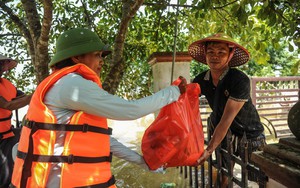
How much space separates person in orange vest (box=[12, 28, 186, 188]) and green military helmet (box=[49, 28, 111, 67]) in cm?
13

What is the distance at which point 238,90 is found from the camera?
237 centimetres

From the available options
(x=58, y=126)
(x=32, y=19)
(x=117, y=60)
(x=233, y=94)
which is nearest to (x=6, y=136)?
(x=32, y=19)

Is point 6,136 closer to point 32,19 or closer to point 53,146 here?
point 32,19

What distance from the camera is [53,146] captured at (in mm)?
1545

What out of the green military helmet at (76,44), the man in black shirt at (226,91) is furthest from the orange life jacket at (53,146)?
the man in black shirt at (226,91)

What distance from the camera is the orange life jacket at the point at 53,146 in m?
1.54

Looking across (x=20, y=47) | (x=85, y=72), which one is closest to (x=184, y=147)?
(x=85, y=72)

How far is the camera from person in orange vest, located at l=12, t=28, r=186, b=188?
1521 mm

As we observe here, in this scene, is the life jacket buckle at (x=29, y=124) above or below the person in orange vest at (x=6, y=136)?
above

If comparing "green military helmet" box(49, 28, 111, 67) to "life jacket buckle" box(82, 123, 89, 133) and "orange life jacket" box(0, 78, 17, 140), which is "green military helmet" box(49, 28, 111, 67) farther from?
"orange life jacket" box(0, 78, 17, 140)

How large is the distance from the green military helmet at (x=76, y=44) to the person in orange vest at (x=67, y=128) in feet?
0.41

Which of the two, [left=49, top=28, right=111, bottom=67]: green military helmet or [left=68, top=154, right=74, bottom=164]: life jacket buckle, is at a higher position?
[left=49, top=28, right=111, bottom=67]: green military helmet

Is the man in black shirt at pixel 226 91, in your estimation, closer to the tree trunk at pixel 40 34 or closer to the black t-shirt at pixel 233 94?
the black t-shirt at pixel 233 94

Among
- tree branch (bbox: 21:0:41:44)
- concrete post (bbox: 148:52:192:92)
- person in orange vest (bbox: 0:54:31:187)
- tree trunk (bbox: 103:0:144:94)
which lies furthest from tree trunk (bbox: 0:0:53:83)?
concrete post (bbox: 148:52:192:92)
